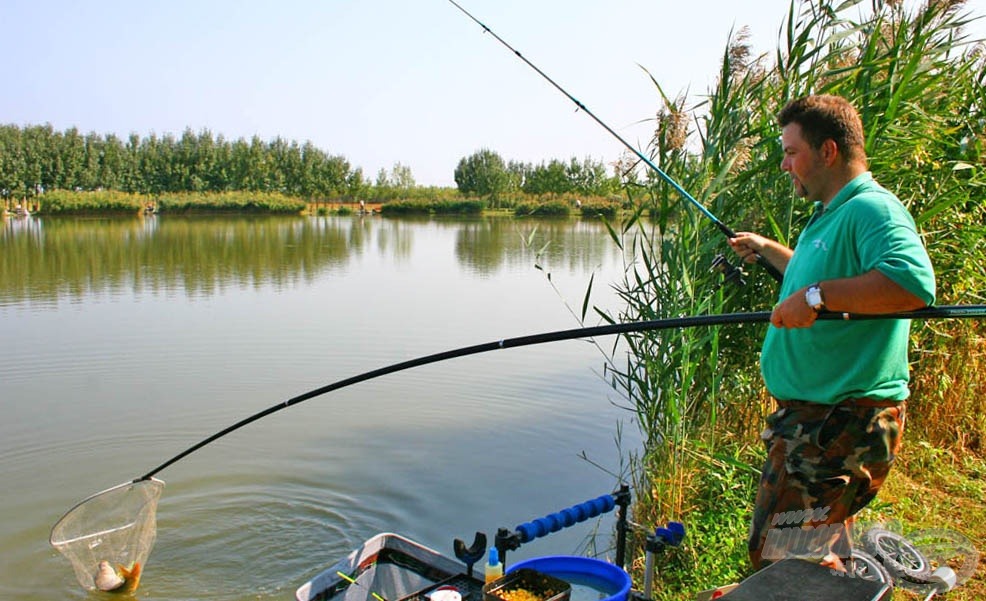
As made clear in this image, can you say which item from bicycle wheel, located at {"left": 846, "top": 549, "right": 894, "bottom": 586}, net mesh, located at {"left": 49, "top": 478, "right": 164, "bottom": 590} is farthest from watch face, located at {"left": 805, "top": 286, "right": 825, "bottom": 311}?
net mesh, located at {"left": 49, "top": 478, "right": 164, "bottom": 590}

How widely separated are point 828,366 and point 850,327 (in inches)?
4.9

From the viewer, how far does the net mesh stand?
3.63 m

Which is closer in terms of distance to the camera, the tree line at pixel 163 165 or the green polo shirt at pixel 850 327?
the green polo shirt at pixel 850 327

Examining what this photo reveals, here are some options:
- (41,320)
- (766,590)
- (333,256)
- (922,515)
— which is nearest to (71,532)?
(766,590)

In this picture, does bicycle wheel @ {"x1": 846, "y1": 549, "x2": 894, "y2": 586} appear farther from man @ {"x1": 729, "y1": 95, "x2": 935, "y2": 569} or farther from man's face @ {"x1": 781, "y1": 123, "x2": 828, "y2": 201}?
man's face @ {"x1": 781, "y1": 123, "x2": 828, "y2": 201}

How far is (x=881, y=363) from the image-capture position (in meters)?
2.27

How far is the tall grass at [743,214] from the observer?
390 centimetres

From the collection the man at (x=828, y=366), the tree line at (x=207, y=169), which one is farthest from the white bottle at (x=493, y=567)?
the tree line at (x=207, y=169)

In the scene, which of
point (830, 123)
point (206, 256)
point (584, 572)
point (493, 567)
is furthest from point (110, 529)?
point (206, 256)

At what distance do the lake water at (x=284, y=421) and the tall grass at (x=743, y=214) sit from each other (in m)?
0.45

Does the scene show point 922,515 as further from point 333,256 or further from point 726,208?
point 333,256

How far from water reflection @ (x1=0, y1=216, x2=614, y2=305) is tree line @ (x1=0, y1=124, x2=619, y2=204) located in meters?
25.5

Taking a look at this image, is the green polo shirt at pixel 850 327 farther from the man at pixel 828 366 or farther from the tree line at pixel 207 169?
the tree line at pixel 207 169

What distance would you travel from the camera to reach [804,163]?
241cm
